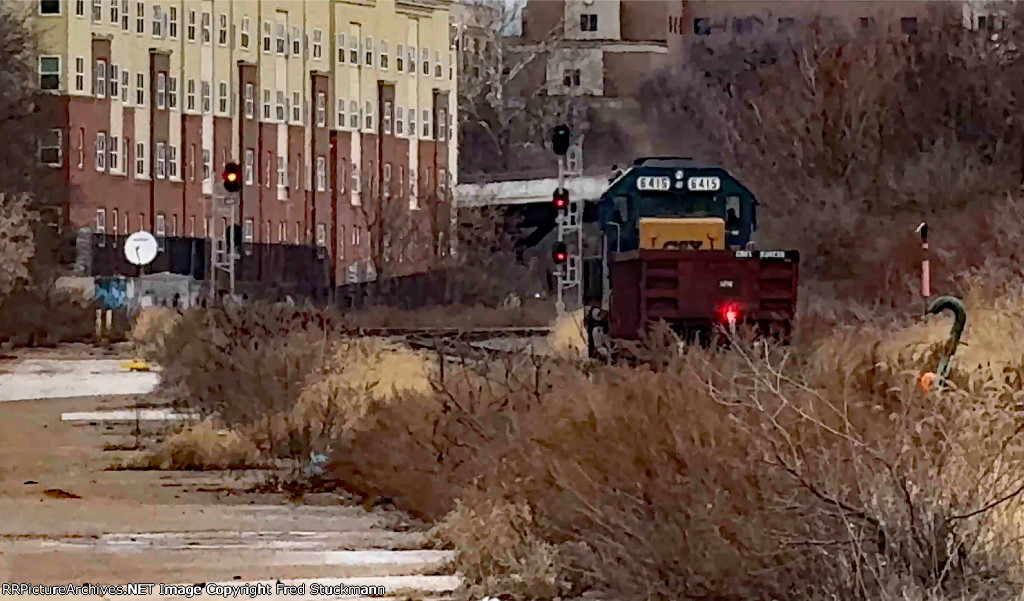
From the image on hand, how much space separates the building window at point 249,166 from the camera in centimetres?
7766

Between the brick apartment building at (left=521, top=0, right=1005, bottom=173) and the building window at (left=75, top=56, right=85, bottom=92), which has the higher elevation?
the brick apartment building at (left=521, top=0, right=1005, bottom=173)

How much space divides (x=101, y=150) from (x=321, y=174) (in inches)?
456

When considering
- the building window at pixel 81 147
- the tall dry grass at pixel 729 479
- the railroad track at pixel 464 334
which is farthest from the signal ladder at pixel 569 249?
the tall dry grass at pixel 729 479

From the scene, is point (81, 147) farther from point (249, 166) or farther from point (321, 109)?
point (321, 109)

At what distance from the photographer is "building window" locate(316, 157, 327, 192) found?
8200cm

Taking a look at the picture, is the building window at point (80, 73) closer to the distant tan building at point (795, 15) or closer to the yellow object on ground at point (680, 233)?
the distant tan building at point (795, 15)

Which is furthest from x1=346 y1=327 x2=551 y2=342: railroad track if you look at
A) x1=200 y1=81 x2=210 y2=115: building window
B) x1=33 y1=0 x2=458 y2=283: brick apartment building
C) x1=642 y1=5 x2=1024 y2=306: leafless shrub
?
x1=200 y1=81 x2=210 y2=115: building window

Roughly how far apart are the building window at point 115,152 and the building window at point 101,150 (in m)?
0.37

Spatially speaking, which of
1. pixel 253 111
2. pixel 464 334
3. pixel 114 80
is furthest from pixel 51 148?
pixel 464 334

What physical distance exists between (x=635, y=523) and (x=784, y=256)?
17899mm

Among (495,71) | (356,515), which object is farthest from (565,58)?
(356,515)

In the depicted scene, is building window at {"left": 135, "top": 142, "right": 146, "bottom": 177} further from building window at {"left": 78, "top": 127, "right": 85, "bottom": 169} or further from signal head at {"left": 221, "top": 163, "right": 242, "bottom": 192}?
signal head at {"left": 221, "top": 163, "right": 242, "bottom": 192}

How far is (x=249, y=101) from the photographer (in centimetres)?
7900

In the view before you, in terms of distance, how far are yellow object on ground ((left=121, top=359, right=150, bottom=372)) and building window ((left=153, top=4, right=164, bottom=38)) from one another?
3841 centimetres
